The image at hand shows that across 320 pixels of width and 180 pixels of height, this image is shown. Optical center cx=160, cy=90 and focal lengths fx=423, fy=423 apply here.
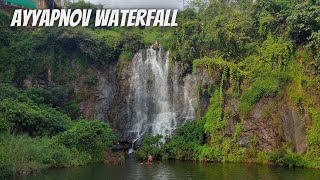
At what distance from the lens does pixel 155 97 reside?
30.9 metres

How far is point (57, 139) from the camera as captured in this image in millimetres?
Result: 22625

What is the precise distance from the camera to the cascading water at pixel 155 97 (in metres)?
29.8

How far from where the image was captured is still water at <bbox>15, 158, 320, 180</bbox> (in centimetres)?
1875

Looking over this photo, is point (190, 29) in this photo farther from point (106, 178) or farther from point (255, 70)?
point (106, 178)

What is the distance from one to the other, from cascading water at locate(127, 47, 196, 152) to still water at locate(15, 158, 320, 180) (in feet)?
20.3

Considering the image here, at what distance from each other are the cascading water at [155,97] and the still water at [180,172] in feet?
20.3

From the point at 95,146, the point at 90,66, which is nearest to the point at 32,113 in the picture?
the point at 95,146

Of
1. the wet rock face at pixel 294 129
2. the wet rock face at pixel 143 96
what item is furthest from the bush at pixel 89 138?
the wet rock face at pixel 294 129

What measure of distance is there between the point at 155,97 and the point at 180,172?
11084 mm

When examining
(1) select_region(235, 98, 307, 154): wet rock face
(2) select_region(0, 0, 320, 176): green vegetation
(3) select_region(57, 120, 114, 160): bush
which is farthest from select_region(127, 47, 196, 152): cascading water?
(3) select_region(57, 120, 114, 160): bush

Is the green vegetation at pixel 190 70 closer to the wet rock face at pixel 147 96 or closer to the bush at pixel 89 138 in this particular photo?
the bush at pixel 89 138

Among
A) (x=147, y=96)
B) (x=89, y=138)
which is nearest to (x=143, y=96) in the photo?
(x=147, y=96)

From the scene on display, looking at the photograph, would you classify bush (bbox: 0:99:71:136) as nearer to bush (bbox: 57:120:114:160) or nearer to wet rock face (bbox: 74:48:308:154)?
bush (bbox: 57:120:114:160)

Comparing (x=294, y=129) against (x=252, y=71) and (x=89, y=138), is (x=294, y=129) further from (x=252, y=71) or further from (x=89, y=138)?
(x=89, y=138)
